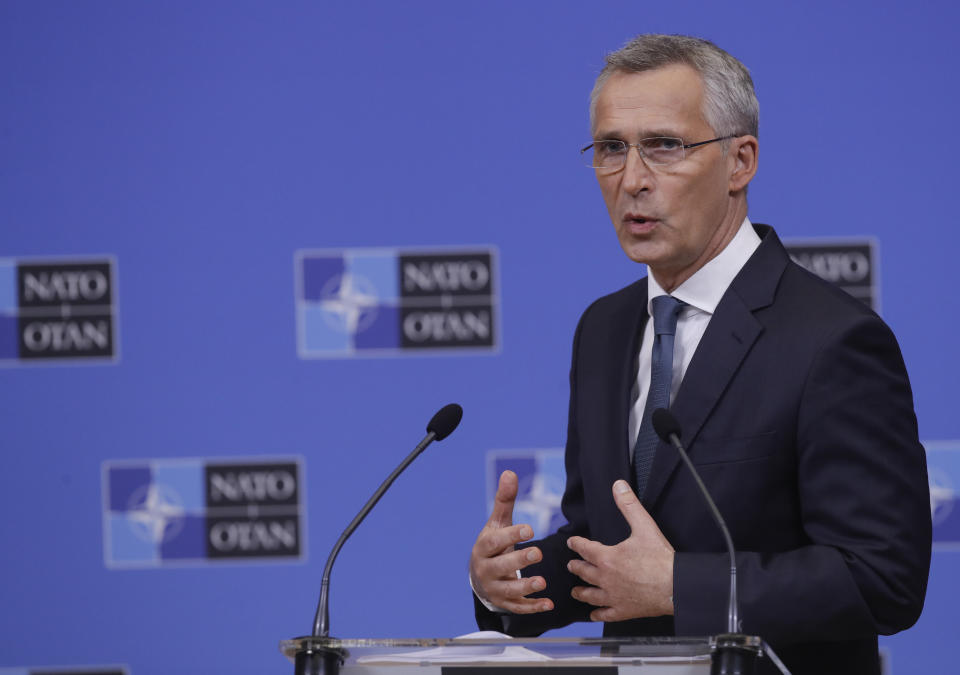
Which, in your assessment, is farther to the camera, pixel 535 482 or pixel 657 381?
pixel 535 482

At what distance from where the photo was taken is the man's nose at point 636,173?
1742 millimetres

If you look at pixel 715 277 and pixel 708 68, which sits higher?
pixel 708 68

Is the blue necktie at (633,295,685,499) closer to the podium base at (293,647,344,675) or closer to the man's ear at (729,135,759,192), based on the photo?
the man's ear at (729,135,759,192)

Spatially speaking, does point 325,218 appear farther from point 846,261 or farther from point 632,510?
point 632,510

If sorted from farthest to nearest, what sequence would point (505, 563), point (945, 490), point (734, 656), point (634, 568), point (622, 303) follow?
point (945, 490) → point (622, 303) → point (505, 563) → point (634, 568) → point (734, 656)

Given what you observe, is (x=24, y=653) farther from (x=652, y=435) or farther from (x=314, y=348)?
(x=652, y=435)

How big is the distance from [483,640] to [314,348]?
2.07 m

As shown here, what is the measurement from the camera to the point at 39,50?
130 inches

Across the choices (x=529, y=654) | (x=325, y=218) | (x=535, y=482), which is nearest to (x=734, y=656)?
(x=529, y=654)

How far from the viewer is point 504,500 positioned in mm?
1686

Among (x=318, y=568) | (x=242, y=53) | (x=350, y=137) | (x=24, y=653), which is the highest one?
(x=242, y=53)

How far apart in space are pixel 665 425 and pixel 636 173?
0.46m

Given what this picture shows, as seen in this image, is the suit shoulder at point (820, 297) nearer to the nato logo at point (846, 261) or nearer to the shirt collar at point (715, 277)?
the shirt collar at point (715, 277)

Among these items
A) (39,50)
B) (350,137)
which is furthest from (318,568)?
(39,50)
